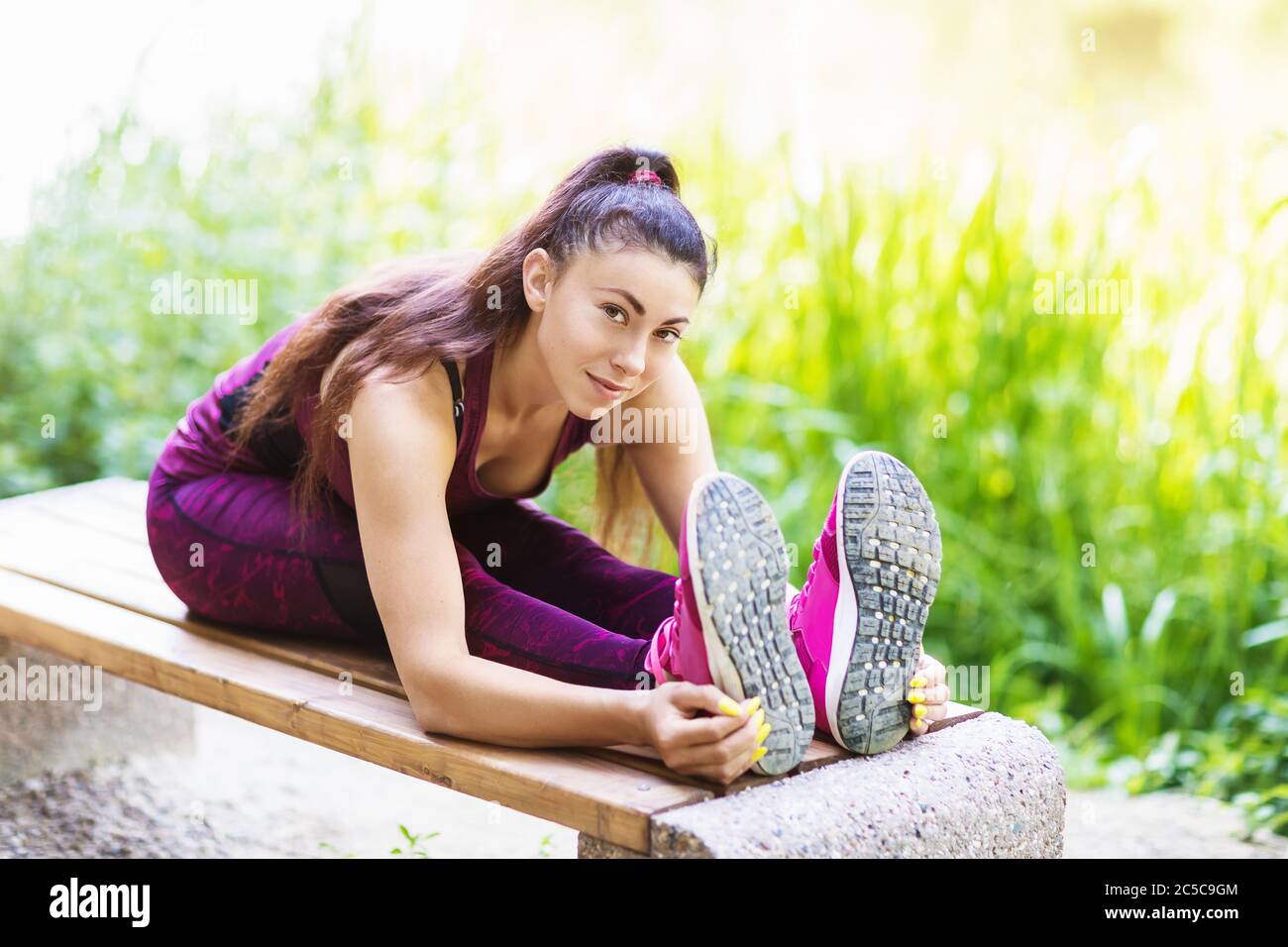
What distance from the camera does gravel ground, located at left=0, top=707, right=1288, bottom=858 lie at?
276 centimetres

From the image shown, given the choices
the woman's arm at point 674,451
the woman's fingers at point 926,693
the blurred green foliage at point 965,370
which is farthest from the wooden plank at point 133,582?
the blurred green foliage at point 965,370

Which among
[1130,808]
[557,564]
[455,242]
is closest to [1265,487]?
[1130,808]

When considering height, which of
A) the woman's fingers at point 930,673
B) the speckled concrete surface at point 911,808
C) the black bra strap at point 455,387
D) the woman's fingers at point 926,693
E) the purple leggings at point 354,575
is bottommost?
the speckled concrete surface at point 911,808

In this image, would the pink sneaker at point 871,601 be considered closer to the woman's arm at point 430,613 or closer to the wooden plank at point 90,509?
the woman's arm at point 430,613

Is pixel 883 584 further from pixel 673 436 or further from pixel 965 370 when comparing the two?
pixel 965 370

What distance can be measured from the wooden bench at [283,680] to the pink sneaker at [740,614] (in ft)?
0.32

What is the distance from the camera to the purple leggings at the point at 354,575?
2.04 metres

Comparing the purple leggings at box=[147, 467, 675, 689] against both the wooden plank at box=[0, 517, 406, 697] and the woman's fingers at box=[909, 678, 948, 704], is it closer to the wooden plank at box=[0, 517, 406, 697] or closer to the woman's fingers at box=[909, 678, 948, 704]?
the wooden plank at box=[0, 517, 406, 697]

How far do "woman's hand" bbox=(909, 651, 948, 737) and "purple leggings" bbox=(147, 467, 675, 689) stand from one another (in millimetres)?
422

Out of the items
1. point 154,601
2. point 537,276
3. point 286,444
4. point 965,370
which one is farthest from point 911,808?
point 965,370

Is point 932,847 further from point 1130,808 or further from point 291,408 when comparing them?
point 1130,808

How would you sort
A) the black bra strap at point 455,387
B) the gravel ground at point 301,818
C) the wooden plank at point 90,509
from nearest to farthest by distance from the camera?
1. the black bra strap at point 455,387
2. the gravel ground at point 301,818
3. the wooden plank at point 90,509

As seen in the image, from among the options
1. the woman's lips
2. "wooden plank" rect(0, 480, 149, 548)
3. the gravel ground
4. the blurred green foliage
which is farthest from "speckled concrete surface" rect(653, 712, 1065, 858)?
"wooden plank" rect(0, 480, 149, 548)
